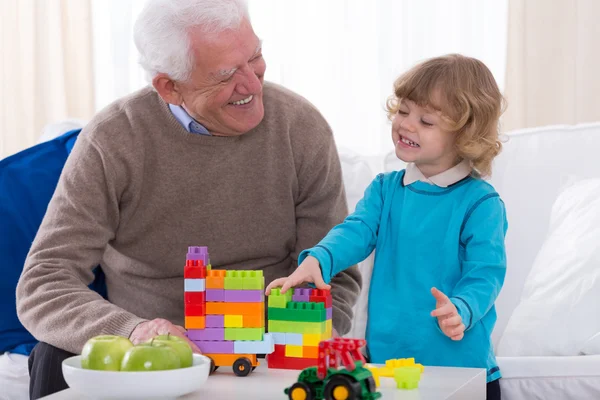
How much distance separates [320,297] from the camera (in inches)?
58.5

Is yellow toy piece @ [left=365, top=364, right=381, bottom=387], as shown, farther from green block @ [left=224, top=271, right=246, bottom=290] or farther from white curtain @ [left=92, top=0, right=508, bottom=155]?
white curtain @ [left=92, top=0, right=508, bottom=155]

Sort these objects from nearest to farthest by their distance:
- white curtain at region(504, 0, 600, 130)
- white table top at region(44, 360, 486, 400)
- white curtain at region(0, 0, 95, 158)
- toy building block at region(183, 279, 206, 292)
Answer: white table top at region(44, 360, 486, 400) < toy building block at region(183, 279, 206, 292) < white curtain at region(504, 0, 600, 130) < white curtain at region(0, 0, 95, 158)

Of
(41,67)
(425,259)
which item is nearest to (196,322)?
(425,259)

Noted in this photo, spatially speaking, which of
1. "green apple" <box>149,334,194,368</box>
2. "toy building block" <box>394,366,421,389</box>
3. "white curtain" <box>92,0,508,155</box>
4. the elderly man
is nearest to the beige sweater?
the elderly man

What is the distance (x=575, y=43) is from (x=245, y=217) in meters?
1.61

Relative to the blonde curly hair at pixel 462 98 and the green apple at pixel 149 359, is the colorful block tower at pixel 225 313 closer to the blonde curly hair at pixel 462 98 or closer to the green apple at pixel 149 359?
the green apple at pixel 149 359

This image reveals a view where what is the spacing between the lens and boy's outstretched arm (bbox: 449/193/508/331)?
5.21 ft

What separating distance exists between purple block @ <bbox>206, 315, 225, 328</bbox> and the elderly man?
0.49 meters

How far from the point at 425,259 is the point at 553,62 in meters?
1.63

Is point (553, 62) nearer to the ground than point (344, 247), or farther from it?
farther from it

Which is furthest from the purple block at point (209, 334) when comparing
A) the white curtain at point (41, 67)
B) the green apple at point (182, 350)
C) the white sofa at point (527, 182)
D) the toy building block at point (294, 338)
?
the white curtain at point (41, 67)

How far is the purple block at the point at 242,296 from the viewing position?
146 centimetres

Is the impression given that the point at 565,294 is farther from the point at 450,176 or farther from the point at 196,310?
the point at 196,310

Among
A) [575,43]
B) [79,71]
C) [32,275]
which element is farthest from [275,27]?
[32,275]
